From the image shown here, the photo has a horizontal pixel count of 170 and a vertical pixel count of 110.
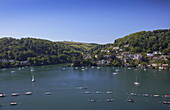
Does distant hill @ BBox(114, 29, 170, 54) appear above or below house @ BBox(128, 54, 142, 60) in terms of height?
above

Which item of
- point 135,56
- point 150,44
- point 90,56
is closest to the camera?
point 135,56

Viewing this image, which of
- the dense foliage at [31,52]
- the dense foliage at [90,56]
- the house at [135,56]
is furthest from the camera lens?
the dense foliage at [31,52]

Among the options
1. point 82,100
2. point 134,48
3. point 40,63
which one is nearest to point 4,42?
point 40,63

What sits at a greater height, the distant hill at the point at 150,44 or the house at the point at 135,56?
the distant hill at the point at 150,44

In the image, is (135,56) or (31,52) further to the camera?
(31,52)

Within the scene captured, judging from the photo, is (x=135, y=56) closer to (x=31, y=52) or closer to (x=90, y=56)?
(x=90, y=56)

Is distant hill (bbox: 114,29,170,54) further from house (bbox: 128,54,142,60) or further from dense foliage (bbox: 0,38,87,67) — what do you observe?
dense foliage (bbox: 0,38,87,67)

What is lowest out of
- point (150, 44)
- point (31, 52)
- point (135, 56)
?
point (135, 56)

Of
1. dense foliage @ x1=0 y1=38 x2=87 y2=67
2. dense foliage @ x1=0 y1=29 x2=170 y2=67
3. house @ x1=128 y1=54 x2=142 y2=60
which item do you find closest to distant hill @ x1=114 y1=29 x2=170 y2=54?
dense foliage @ x1=0 y1=29 x2=170 y2=67

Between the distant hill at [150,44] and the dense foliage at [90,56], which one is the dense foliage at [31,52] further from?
the distant hill at [150,44]

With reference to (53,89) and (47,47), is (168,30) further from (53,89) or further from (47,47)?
(53,89)

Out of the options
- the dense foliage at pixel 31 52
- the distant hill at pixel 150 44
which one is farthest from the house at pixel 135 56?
the dense foliage at pixel 31 52

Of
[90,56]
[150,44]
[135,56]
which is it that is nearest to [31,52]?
[90,56]
